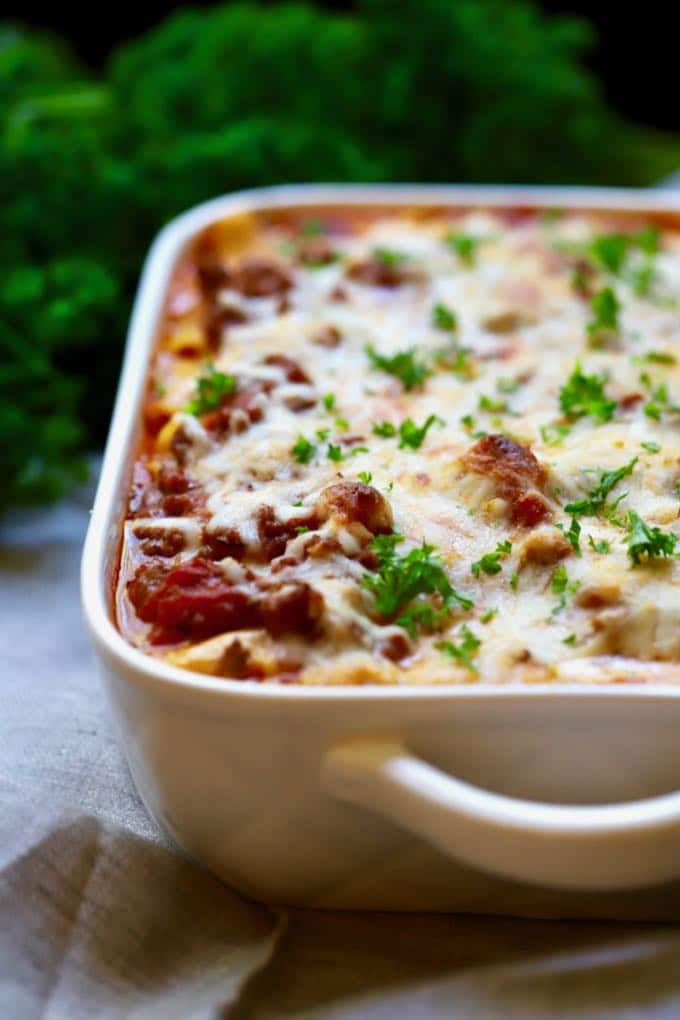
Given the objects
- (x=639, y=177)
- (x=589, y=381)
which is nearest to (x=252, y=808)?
(x=589, y=381)

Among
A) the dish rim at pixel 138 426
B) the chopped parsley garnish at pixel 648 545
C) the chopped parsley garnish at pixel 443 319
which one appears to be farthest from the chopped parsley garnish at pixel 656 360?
the dish rim at pixel 138 426

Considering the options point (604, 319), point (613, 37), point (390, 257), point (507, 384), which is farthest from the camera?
point (613, 37)

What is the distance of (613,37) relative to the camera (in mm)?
6223

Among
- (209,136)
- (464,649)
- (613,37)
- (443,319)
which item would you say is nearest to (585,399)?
(443,319)

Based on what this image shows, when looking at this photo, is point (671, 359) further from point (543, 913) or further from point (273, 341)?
point (543, 913)

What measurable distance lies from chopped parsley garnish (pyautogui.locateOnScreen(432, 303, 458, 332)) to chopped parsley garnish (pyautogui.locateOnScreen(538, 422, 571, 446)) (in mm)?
566

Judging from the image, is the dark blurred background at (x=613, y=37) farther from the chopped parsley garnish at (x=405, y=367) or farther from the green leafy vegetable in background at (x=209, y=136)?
the chopped parsley garnish at (x=405, y=367)

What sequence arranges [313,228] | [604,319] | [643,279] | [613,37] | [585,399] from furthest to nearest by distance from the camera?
1. [613,37]
2. [313,228]
3. [643,279]
4. [604,319]
5. [585,399]

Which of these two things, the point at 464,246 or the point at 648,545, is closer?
the point at 648,545

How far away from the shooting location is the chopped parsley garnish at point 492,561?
2.48 m

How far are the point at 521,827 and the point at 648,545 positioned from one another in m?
0.66

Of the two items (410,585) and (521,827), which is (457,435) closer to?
(410,585)

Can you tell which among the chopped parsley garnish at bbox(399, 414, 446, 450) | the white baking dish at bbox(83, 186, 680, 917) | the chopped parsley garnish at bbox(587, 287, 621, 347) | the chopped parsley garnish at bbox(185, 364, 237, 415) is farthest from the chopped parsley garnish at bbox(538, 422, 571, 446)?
the white baking dish at bbox(83, 186, 680, 917)

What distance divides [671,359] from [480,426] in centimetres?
57
